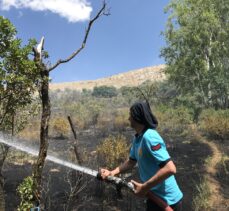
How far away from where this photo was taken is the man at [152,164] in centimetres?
326

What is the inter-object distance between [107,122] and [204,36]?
31.2 ft

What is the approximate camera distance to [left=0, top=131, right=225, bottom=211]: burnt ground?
11.3 metres

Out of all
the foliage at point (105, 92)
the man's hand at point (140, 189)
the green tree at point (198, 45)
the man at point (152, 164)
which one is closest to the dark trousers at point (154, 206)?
the man at point (152, 164)

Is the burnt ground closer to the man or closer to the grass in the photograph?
the grass

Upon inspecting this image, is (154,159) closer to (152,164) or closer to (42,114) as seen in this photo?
(152,164)

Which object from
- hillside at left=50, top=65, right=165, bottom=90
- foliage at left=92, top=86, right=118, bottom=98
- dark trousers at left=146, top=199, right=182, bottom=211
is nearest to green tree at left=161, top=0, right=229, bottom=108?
dark trousers at left=146, top=199, right=182, bottom=211

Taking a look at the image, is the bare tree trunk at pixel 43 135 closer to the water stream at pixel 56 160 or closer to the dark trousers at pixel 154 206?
the water stream at pixel 56 160

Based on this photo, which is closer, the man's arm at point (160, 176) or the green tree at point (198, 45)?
the man's arm at point (160, 176)

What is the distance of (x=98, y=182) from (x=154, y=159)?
9.08 m

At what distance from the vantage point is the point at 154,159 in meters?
3.31

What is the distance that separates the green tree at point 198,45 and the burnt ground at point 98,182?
860 centimetres

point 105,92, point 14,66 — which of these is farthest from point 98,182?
point 105,92

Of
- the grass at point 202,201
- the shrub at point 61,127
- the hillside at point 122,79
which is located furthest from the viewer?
the hillside at point 122,79

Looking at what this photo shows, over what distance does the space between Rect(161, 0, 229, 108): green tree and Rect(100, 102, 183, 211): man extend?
23.8 metres
